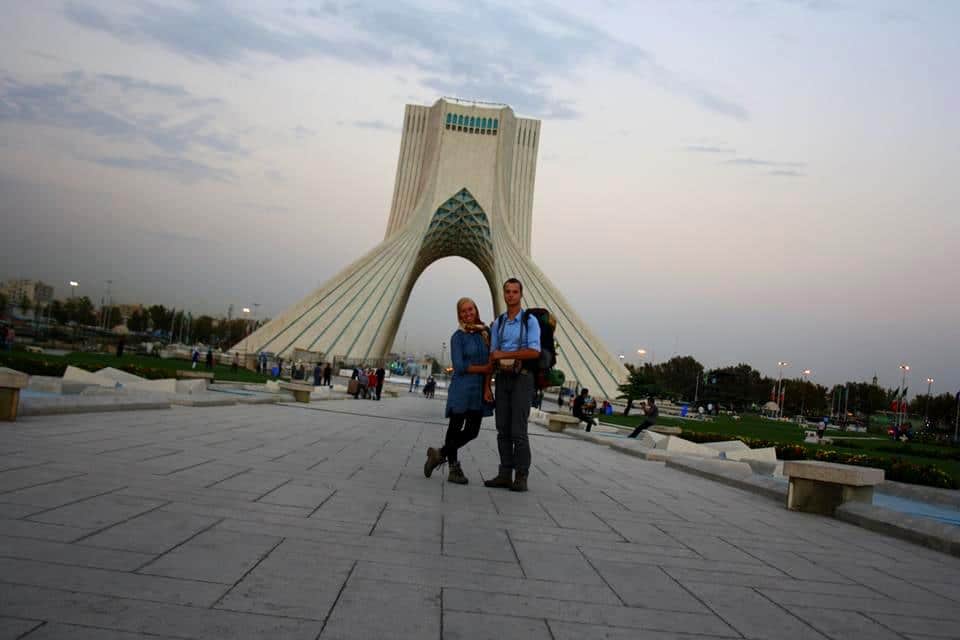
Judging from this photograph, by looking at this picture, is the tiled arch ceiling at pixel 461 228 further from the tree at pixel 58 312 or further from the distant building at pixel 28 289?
the distant building at pixel 28 289

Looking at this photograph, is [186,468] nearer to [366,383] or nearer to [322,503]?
[322,503]

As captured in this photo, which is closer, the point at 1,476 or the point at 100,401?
the point at 1,476

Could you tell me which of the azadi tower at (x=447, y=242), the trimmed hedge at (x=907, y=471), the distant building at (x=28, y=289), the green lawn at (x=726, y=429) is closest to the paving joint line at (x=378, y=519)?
the trimmed hedge at (x=907, y=471)

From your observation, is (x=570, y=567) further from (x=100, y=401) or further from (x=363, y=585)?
(x=100, y=401)

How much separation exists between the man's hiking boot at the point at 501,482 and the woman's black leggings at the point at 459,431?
25 centimetres

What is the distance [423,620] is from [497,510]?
1932 millimetres

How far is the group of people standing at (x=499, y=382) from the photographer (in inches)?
181

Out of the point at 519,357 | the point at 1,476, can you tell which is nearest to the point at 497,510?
the point at 519,357

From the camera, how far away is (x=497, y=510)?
3.89m

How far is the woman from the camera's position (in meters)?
4.68

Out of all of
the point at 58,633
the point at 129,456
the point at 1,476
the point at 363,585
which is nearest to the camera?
the point at 58,633

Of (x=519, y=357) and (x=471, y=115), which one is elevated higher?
(x=471, y=115)

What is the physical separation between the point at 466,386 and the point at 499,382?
0.64ft

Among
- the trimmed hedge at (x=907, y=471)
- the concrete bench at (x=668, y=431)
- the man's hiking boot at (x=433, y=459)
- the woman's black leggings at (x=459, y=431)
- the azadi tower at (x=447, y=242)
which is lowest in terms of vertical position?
the concrete bench at (x=668, y=431)
